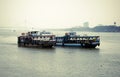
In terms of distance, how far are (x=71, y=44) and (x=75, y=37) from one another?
2791 millimetres

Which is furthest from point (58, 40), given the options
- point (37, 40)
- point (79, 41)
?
point (37, 40)

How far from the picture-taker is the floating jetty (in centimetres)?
8381

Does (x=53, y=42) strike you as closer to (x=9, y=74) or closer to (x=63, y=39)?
(x=63, y=39)

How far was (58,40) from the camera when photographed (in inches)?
3639

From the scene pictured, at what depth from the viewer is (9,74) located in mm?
40094

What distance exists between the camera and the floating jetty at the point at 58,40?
83812 mm

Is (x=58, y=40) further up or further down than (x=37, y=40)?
further down

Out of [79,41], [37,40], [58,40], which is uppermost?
[37,40]

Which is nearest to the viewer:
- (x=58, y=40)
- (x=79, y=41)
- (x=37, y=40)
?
(x=37, y=40)

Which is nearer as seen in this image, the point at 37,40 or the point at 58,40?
the point at 37,40

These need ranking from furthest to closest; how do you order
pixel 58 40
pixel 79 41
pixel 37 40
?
pixel 58 40
pixel 79 41
pixel 37 40

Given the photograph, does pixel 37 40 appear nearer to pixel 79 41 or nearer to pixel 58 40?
pixel 58 40

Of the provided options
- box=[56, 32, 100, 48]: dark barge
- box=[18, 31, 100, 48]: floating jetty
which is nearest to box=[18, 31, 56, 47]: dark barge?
box=[18, 31, 100, 48]: floating jetty

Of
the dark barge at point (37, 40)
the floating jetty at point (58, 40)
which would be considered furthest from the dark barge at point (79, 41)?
the dark barge at point (37, 40)
